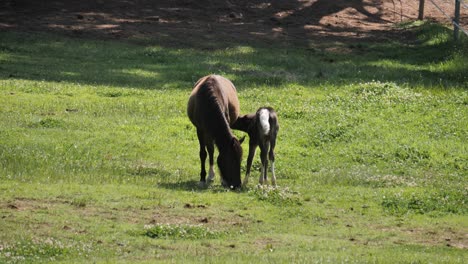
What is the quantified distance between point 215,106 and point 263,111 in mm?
916

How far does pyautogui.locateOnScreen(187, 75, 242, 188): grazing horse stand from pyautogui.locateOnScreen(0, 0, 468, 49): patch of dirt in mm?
14797

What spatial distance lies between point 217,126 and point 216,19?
20217 mm

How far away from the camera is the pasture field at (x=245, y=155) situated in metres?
12.6

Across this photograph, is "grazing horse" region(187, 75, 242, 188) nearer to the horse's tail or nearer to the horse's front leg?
the horse's tail

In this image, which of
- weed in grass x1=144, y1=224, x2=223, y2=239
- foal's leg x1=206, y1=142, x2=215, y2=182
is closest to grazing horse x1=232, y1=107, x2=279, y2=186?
foal's leg x1=206, y1=142, x2=215, y2=182

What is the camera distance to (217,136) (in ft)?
54.1

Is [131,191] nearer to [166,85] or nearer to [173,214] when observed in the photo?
[173,214]

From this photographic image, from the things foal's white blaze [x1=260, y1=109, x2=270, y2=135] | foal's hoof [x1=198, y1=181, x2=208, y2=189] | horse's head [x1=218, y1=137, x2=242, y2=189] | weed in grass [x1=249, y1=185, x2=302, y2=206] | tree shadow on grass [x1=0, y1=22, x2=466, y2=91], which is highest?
foal's white blaze [x1=260, y1=109, x2=270, y2=135]

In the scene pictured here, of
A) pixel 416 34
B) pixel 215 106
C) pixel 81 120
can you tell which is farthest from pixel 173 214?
pixel 416 34

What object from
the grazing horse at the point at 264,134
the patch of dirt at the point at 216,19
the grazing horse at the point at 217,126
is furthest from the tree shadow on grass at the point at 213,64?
the grazing horse at the point at 264,134

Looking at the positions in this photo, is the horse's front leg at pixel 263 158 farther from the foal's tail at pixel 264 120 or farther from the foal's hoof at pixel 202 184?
the foal's hoof at pixel 202 184

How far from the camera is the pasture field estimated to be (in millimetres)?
12641

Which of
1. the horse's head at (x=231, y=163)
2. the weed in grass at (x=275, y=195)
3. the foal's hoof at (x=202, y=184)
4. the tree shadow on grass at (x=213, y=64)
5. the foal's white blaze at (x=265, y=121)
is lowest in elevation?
the tree shadow on grass at (x=213, y=64)

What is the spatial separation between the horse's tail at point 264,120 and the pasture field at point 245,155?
1.19 metres
